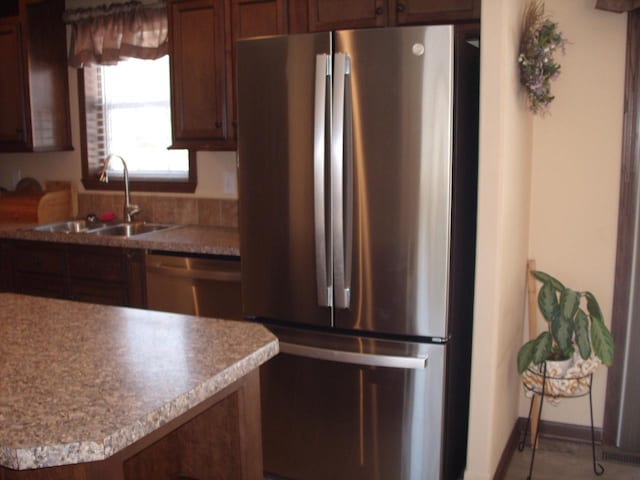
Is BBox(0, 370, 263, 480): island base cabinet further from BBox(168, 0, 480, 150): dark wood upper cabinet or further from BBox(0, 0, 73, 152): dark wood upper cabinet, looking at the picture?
BBox(0, 0, 73, 152): dark wood upper cabinet

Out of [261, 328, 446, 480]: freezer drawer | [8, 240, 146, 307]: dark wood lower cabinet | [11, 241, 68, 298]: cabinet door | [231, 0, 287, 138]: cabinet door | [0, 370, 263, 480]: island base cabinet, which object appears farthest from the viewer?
[11, 241, 68, 298]: cabinet door

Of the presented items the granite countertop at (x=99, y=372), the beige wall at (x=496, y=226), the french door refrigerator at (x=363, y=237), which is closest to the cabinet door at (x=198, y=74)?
the french door refrigerator at (x=363, y=237)

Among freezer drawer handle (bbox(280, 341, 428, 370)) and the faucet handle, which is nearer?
freezer drawer handle (bbox(280, 341, 428, 370))

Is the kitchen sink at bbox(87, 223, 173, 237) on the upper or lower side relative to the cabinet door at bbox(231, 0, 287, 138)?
lower

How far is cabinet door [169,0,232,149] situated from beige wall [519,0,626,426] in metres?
1.54

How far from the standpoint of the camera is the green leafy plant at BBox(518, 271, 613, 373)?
7.99 ft

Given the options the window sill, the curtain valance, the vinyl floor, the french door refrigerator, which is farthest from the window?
the vinyl floor

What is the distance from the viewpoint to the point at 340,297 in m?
2.31

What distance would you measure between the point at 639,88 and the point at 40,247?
3.13m

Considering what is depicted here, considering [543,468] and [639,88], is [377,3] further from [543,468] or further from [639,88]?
[543,468]

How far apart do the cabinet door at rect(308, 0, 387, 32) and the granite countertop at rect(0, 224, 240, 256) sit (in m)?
1.10

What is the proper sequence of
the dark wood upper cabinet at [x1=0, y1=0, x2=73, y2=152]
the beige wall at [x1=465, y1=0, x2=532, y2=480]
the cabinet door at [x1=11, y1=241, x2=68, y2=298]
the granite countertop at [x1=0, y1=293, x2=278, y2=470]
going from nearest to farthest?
the granite countertop at [x1=0, y1=293, x2=278, y2=470]
the beige wall at [x1=465, y1=0, x2=532, y2=480]
the cabinet door at [x1=11, y1=241, x2=68, y2=298]
the dark wood upper cabinet at [x1=0, y1=0, x2=73, y2=152]

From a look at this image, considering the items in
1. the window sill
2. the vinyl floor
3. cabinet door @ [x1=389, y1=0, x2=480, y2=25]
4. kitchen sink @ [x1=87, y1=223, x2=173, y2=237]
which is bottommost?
the vinyl floor

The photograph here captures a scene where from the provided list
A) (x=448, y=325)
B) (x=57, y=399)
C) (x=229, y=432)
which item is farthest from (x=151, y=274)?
(x=57, y=399)
